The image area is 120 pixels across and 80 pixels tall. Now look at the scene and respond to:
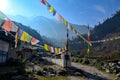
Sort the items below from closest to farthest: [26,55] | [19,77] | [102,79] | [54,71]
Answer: [19,77] < [102,79] < [54,71] < [26,55]

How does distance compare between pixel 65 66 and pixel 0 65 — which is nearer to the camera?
pixel 0 65

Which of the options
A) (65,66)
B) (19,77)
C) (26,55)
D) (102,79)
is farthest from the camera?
(26,55)

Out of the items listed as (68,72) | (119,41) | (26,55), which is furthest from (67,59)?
(119,41)

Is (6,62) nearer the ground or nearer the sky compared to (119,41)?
nearer the ground

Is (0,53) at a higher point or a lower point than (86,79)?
higher

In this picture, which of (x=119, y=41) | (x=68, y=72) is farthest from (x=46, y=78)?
(x=119, y=41)

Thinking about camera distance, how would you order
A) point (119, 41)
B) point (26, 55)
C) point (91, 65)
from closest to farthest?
1. point (91, 65)
2. point (26, 55)
3. point (119, 41)

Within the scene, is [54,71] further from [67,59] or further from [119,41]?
[119,41]

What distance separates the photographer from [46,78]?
2506cm

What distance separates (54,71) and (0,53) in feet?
26.3

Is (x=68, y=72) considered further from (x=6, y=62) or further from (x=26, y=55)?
(x=26, y=55)

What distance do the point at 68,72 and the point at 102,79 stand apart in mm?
4801

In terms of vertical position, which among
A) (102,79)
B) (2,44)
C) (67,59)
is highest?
(2,44)

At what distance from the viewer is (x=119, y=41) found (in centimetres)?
9581
